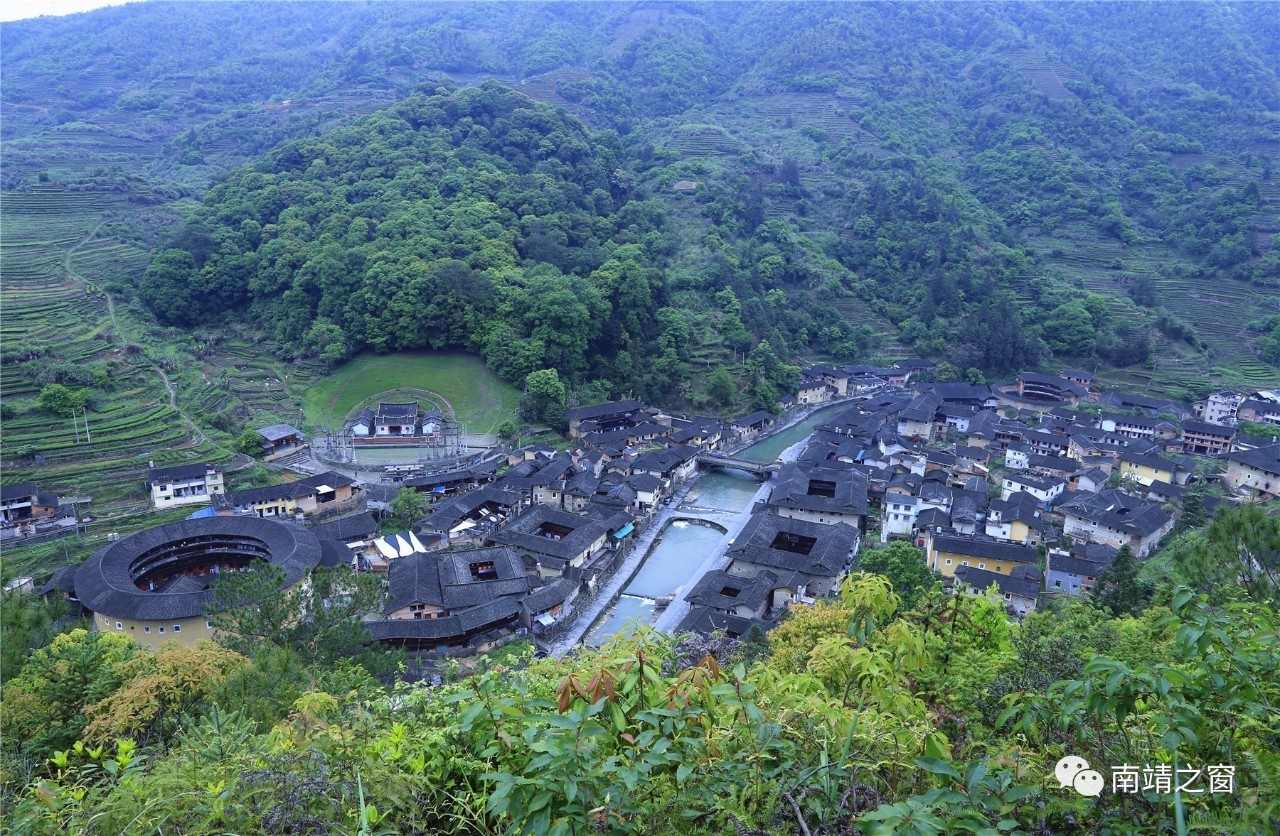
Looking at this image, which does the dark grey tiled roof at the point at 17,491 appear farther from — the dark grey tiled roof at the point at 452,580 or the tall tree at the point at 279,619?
the dark grey tiled roof at the point at 452,580

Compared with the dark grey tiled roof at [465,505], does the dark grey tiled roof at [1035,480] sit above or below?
below

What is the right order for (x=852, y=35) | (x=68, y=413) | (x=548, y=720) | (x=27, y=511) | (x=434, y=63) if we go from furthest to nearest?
(x=852, y=35)
(x=434, y=63)
(x=68, y=413)
(x=27, y=511)
(x=548, y=720)

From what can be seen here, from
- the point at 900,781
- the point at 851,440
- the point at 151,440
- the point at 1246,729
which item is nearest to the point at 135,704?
the point at 900,781

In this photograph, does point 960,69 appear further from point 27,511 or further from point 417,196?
point 27,511

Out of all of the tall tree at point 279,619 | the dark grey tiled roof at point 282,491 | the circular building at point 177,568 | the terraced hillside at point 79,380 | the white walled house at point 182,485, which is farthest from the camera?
the dark grey tiled roof at point 282,491

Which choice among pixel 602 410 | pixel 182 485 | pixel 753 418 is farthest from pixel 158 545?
pixel 753 418

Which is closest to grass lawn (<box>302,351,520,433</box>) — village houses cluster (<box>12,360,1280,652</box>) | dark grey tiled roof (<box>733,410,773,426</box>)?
village houses cluster (<box>12,360,1280,652</box>)

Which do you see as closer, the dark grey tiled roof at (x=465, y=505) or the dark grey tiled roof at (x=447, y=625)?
the dark grey tiled roof at (x=447, y=625)

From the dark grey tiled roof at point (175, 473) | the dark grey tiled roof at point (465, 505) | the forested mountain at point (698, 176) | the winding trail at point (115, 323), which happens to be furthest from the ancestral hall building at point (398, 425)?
the dark grey tiled roof at point (175, 473)
